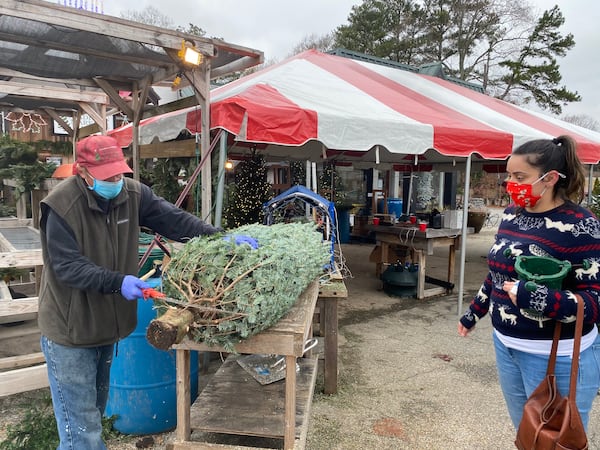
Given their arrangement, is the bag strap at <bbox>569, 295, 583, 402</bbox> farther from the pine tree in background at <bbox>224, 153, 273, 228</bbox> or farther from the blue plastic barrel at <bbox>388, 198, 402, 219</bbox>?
the blue plastic barrel at <bbox>388, 198, 402, 219</bbox>

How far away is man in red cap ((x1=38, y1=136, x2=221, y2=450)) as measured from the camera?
68.2 inches

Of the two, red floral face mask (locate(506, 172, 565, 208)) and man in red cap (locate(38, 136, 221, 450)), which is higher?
red floral face mask (locate(506, 172, 565, 208))

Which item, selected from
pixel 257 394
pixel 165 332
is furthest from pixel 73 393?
pixel 257 394

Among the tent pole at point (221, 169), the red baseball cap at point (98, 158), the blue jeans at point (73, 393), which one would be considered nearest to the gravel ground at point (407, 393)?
the blue jeans at point (73, 393)

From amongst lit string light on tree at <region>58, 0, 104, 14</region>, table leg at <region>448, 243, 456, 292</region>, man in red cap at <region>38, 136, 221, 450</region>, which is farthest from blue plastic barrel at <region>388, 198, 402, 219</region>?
man in red cap at <region>38, 136, 221, 450</region>

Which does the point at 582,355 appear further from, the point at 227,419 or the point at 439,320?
the point at 439,320

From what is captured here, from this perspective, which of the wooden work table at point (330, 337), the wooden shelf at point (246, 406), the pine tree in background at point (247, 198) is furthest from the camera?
the pine tree in background at point (247, 198)

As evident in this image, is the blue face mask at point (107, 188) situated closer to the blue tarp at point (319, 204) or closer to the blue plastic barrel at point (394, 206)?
the blue tarp at point (319, 204)

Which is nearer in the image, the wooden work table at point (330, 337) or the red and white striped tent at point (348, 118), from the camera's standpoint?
the wooden work table at point (330, 337)

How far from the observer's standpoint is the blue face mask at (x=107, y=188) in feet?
6.06

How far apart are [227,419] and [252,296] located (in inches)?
38.2

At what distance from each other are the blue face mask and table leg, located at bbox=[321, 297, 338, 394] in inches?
74.9

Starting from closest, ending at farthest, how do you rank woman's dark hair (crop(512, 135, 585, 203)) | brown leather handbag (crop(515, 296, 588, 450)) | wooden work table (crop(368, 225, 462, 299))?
brown leather handbag (crop(515, 296, 588, 450))
woman's dark hair (crop(512, 135, 585, 203))
wooden work table (crop(368, 225, 462, 299))

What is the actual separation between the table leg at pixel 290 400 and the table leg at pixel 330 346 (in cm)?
128
